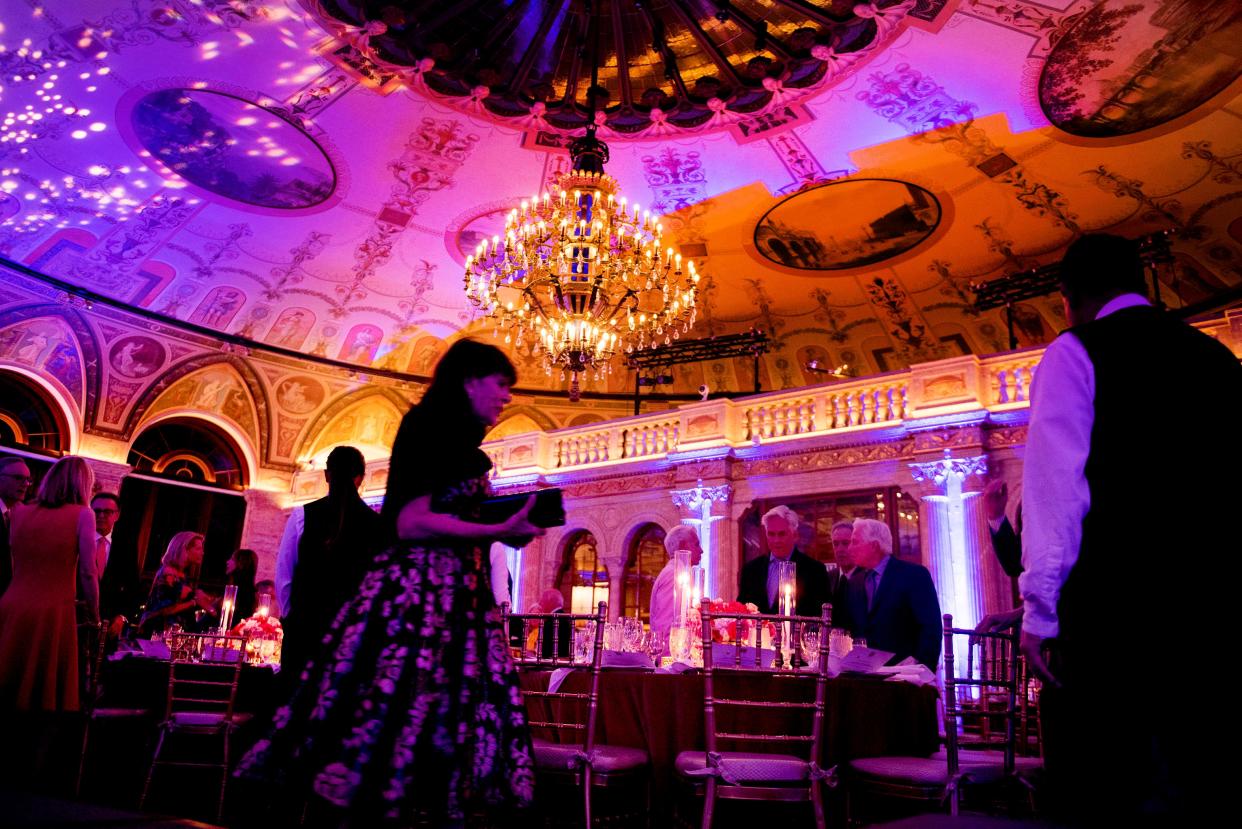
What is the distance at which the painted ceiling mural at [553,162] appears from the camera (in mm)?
8273

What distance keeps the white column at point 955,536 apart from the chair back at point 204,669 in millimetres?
6403

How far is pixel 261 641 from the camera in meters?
5.46

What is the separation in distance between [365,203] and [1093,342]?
10.8 m

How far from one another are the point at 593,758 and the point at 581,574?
850cm

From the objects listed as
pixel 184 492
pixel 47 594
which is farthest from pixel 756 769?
pixel 184 492

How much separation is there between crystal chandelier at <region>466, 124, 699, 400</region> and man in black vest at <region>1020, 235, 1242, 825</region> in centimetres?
530

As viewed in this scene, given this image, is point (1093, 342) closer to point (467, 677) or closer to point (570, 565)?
point (467, 677)

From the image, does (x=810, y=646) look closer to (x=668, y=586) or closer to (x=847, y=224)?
(x=668, y=586)

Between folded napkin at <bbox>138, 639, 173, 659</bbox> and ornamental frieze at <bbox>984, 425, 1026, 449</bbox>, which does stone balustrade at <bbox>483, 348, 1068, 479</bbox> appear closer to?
ornamental frieze at <bbox>984, 425, 1026, 449</bbox>

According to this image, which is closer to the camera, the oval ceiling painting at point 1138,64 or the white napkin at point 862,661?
the white napkin at point 862,661

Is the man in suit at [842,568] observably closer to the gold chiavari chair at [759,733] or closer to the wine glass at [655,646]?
the wine glass at [655,646]

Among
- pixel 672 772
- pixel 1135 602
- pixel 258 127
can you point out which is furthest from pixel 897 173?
pixel 1135 602

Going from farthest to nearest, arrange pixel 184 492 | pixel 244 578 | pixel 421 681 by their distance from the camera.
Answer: pixel 184 492
pixel 244 578
pixel 421 681

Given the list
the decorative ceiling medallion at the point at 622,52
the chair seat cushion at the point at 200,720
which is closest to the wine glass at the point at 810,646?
the chair seat cushion at the point at 200,720
